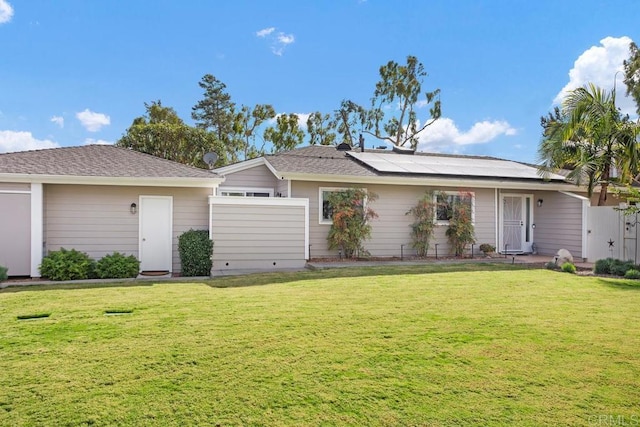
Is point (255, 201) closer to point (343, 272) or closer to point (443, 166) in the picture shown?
point (343, 272)

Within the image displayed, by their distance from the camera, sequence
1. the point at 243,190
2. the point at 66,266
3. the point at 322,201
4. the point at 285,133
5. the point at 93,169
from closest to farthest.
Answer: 1. the point at 66,266
2. the point at 93,169
3. the point at 322,201
4. the point at 243,190
5. the point at 285,133

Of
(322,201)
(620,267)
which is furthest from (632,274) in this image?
(322,201)

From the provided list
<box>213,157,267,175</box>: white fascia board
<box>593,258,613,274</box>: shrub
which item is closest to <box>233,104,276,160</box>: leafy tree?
<box>213,157,267,175</box>: white fascia board

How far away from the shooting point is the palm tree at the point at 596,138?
12.5 meters

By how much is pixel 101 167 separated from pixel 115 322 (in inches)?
266

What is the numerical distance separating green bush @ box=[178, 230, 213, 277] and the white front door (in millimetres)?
10425

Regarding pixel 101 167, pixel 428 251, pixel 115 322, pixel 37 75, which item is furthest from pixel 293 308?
pixel 37 75

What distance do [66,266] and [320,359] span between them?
803cm

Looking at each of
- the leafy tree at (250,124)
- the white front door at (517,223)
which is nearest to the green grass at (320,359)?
the white front door at (517,223)

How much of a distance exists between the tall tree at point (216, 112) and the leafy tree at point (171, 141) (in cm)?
592

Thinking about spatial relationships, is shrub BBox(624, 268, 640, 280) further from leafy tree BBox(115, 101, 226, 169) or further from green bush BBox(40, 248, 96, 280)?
leafy tree BBox(115, 101, 226, 169)

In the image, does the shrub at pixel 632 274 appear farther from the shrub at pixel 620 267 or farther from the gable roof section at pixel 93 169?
the gable roof section at pixel 93 169

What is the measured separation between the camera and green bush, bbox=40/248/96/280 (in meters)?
9.98

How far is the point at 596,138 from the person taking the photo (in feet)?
42.9
